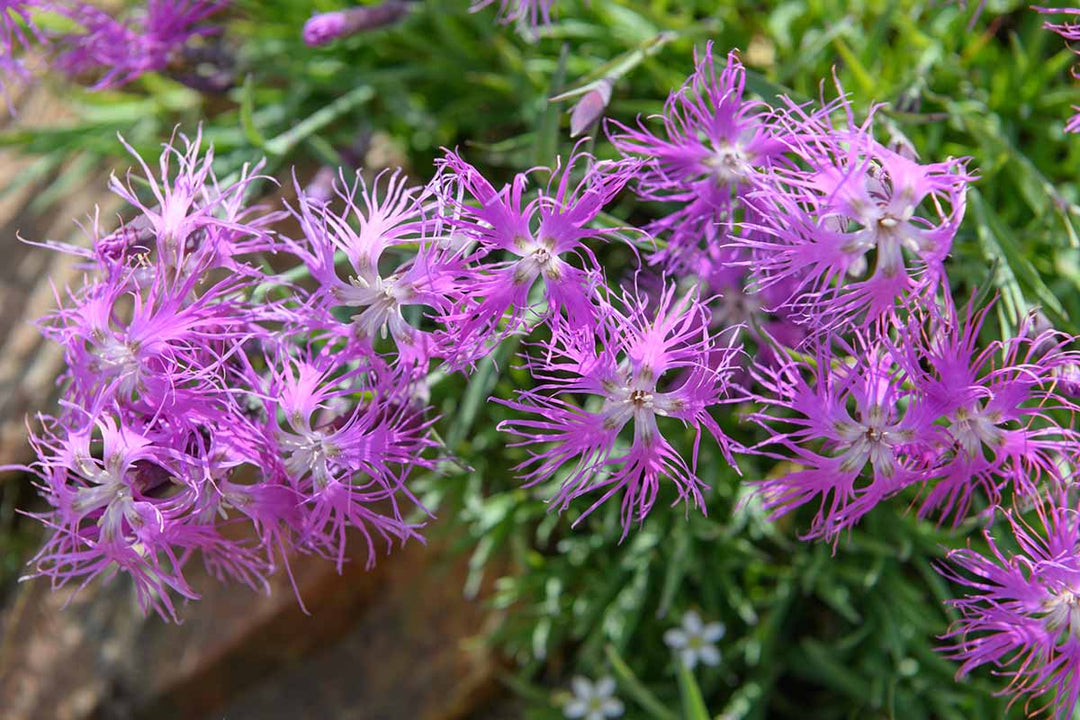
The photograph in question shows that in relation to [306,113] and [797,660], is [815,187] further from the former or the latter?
[306,113]

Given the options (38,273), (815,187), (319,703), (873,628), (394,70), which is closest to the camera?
(815,187)

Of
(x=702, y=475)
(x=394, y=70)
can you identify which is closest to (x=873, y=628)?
(x=702, y=475)

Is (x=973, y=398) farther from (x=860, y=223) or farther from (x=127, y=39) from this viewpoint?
(x=127, y=39)

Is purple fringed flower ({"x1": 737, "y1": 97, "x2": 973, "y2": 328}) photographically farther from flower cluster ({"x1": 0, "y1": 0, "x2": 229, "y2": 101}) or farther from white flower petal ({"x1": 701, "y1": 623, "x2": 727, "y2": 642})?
flower cluster ({"x1": 0, "y1": 0, "x2": 229, "y2": 101})

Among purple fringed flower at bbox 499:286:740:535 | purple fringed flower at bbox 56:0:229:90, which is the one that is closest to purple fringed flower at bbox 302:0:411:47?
purple fringed flower at bbox 56:0:229:90

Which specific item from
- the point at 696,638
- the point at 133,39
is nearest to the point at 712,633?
the point at 696,638

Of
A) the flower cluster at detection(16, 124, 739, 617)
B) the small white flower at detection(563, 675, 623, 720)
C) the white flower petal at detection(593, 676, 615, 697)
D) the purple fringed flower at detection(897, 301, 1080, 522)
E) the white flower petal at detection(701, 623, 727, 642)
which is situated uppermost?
the flower cluster at detection(16, 124, 739, 617)
